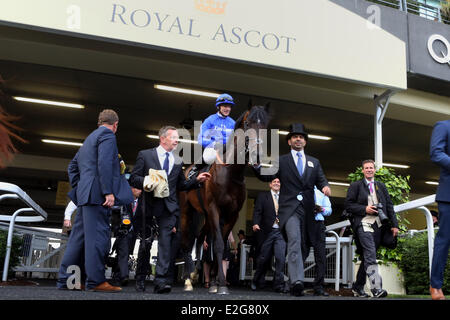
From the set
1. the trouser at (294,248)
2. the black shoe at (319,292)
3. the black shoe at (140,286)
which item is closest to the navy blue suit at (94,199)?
the black shoe at (140,286)

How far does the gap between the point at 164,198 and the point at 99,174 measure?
2.67 ft

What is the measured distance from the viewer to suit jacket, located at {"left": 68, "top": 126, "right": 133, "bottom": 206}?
15.4 feet

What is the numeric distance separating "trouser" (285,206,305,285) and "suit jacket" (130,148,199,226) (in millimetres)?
1231

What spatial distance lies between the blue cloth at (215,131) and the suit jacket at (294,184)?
0.83 m

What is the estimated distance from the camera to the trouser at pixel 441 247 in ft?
13.8

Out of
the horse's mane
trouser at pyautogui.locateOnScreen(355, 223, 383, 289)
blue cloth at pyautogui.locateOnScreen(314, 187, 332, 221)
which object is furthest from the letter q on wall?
the horse's mane

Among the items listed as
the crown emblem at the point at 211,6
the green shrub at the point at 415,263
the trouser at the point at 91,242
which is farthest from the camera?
the crown emblem at the point at 211,6

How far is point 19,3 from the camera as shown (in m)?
6.96

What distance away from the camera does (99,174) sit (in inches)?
186

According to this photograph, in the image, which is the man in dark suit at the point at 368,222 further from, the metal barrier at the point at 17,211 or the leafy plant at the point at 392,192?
the metal barrier at the point at 17,211

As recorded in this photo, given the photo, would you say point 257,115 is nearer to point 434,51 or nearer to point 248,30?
point 248,30
